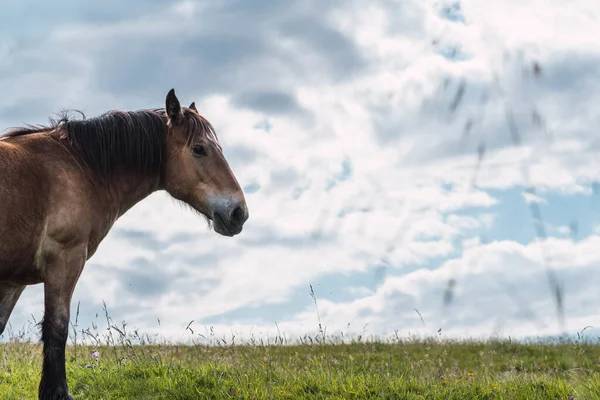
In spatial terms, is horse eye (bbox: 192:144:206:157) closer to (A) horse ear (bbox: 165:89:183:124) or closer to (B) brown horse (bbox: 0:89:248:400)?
(B) brown horse (bbox: 0:89:248:400)

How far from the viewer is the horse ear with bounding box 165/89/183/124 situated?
23.9 ft

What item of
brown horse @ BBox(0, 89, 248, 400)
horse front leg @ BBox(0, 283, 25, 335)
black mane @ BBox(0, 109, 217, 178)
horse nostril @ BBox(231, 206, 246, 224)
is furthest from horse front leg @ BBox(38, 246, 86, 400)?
horse nostril @ BBox(231, 206, 246, 224)

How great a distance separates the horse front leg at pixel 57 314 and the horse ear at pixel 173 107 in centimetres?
183

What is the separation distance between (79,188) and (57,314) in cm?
134

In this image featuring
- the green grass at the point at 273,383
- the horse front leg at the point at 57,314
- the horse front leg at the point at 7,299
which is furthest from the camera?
the green grass at the point at 273,383

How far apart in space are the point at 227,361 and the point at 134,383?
1648mm

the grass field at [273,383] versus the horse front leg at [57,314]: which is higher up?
the horse front leg at [57,314]

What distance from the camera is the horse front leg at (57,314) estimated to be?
21.1ft

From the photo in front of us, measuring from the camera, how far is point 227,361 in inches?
363

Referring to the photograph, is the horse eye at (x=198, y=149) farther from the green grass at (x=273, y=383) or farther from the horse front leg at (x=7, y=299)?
the green grass at (x=273, y=383)

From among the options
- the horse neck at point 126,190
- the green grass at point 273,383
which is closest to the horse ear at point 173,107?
the horse neck at point 126,190

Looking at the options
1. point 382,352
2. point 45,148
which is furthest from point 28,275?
point 382,352

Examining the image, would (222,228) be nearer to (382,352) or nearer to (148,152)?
(148,152)

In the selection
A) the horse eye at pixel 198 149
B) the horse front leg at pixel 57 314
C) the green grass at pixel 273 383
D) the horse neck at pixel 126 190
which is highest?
the horse eye at pixel 198 149
